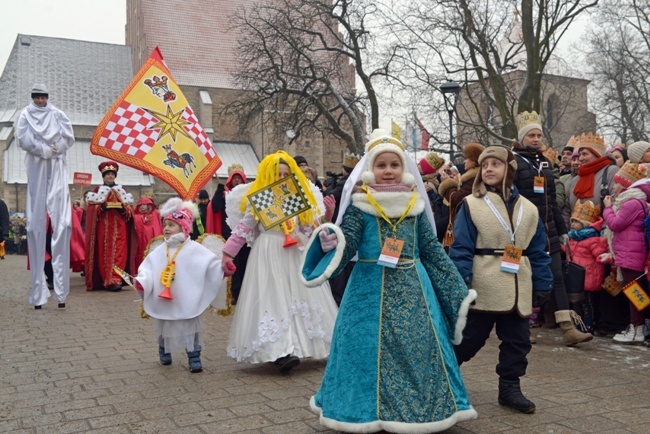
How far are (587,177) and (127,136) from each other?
18.0 feet

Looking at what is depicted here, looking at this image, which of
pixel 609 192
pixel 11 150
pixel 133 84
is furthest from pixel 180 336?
pixel 11 150

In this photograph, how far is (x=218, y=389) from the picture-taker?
5250 millimetres

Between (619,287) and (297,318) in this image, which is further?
(619,287)

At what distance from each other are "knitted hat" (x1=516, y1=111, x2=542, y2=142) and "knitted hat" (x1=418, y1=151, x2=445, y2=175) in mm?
1339

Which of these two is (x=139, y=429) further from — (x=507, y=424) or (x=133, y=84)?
(x=133, y=84)

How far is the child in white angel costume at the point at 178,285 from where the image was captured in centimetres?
592

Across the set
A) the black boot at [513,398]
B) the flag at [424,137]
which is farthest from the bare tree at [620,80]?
the black boot at [513,398]

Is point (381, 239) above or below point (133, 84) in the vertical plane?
below

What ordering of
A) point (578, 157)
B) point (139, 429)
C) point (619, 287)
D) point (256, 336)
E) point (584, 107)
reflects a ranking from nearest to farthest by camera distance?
point (139, 429)
point (256, 336)
point (619, 287)
point (578, 157)
point (584, 107)

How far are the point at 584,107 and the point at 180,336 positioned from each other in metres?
49.1

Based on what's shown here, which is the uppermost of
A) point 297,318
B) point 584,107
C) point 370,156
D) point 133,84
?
point 584,107

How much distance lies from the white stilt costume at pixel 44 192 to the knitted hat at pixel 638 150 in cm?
728

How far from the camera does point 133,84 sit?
9.05 meters

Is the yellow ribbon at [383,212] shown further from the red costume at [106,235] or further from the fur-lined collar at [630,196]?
Result: the red costume at [106,235]
